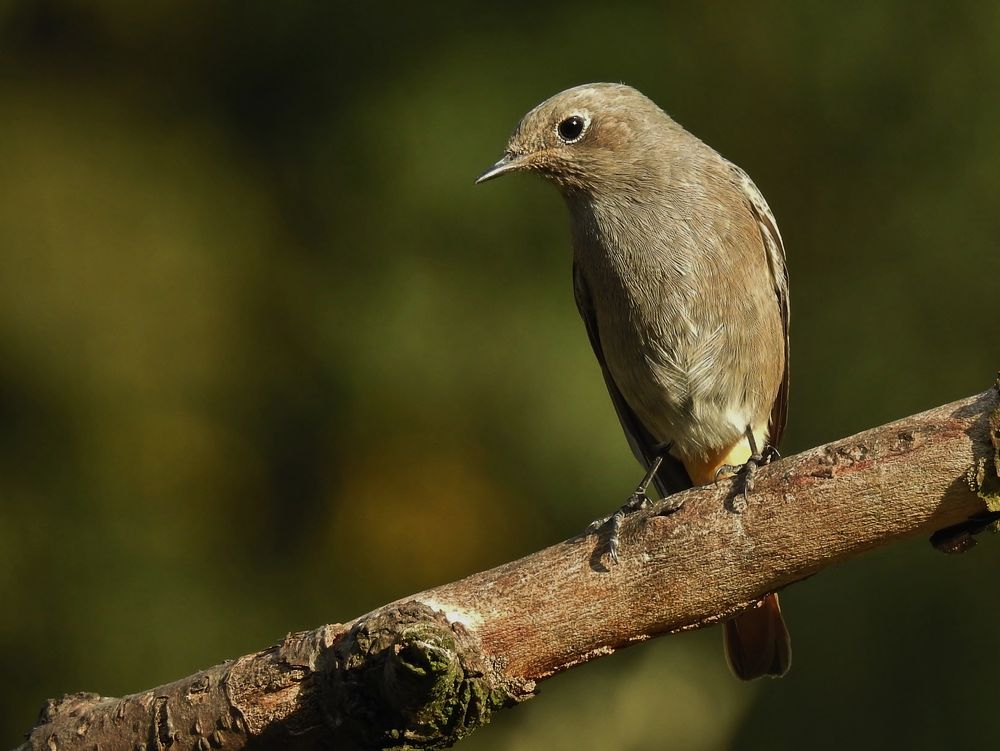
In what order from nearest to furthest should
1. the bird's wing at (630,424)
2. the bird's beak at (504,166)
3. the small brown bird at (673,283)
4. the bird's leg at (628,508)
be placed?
the bird's leg at (628,508) → the small brown bird at (673,283) → the bird's beak at (504,166) → the bird's wing at (630,424)

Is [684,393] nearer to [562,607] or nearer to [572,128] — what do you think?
[572,128]

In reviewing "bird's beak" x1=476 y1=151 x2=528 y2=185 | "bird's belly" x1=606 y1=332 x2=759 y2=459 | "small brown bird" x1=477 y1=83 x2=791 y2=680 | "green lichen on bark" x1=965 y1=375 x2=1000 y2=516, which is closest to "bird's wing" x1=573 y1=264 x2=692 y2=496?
"small brown bird" x1=477 y1=83 x2=791 y2=680

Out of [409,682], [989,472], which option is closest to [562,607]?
[409,682]

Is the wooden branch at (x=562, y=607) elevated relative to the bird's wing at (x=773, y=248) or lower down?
lower down

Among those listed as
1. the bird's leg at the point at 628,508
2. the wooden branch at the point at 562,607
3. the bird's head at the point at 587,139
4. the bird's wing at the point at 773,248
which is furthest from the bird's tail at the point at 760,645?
the bird's head at the point at 587,139

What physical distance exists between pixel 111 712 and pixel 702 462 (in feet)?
8.46

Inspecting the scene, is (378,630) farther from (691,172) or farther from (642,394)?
(691,172)

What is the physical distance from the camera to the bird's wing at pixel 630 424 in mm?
4980

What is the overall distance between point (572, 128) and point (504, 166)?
0.36m

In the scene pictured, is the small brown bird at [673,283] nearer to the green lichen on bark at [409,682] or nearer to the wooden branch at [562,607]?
the wooden branch at [562,607]

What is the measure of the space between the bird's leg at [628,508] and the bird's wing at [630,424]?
8cm

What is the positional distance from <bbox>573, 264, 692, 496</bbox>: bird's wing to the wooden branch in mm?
→ 1572

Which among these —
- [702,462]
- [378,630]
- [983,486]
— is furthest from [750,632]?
[378,630]

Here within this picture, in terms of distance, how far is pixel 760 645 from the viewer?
4.34 meters
